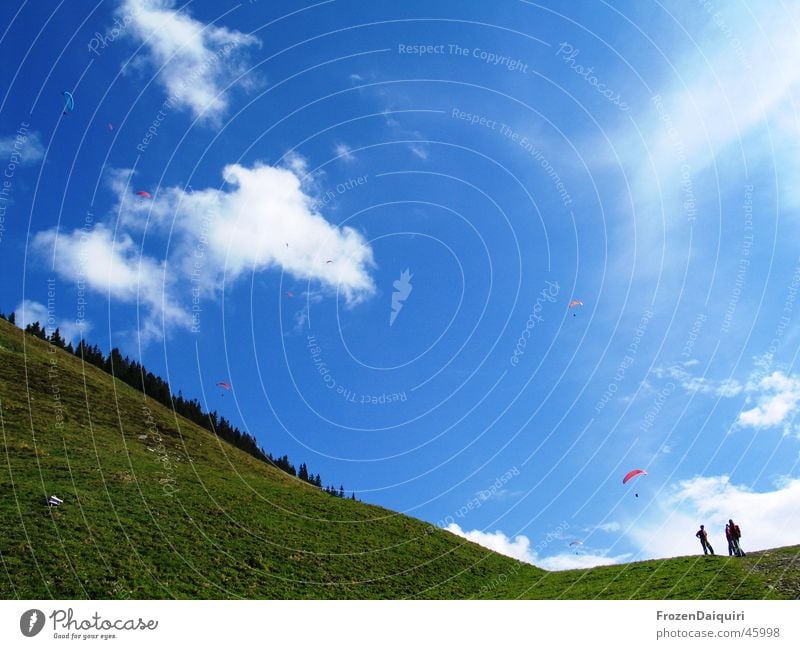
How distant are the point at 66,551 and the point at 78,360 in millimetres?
69112

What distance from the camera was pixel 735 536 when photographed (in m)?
34.8

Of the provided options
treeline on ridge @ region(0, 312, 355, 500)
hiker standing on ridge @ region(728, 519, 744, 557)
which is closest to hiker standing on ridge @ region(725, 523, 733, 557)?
hiker standing on ridge @ region(728, 519, 744, 557)

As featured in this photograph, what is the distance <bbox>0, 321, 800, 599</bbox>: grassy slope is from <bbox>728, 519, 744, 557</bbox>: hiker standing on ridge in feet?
4.06

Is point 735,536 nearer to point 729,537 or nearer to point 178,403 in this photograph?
point 729,537

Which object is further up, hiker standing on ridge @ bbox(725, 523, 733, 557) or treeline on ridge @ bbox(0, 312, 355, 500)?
treeline on ridge @ bbox(0, 312, 355, 500)

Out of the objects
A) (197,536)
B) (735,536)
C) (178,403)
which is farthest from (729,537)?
(178,403)

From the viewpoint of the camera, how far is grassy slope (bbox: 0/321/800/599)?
3272 cm

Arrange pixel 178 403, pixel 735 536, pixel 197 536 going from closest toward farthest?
pixel 735 536, pixel 197 536, pixel 178 403

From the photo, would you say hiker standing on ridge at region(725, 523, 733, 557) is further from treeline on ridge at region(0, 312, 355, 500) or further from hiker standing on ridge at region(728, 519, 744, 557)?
treeline on ridge at region(0, 312, 355, 500)

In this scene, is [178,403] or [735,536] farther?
[178,403]

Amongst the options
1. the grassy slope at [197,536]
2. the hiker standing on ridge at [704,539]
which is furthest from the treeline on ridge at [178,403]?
the hiker standing on ridge at [704,539]

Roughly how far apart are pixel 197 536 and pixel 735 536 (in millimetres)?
35174
